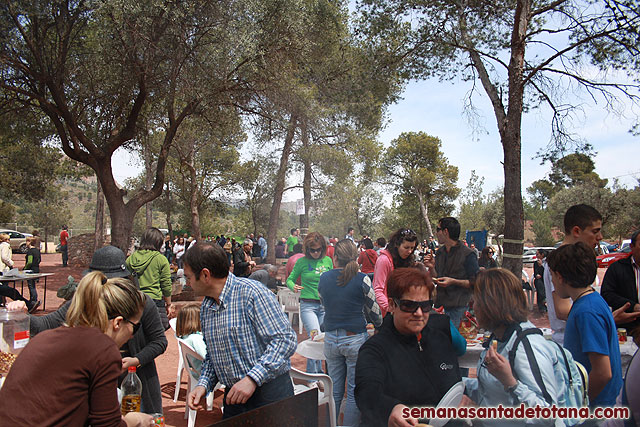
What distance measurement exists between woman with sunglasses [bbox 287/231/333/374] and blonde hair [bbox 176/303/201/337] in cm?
123

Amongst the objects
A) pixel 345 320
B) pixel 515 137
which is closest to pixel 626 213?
pixel 515 137

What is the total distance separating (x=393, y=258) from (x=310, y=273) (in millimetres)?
1128

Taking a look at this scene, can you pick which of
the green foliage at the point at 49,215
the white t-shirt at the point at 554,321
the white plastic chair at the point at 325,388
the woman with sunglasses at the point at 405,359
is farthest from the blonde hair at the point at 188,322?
the green foliage at the point at 49,215

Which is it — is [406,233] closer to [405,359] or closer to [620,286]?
[620,286]

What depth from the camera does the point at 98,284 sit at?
6.45 feet

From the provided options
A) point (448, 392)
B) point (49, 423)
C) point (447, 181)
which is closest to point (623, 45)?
point (448, 392)

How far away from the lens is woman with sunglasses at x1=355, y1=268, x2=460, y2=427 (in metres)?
2.12

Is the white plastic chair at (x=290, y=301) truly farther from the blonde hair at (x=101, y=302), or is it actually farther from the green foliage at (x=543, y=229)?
the green foliage at (x=543, y=229)

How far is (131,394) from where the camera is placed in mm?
2523

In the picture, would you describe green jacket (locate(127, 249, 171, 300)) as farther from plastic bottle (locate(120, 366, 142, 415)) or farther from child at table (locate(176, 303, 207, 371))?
plastic bottle (locate(120, 366, 142, 415))

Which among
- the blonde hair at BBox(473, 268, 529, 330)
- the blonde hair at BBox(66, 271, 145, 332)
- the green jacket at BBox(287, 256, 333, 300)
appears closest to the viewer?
the blonde hair at BBox(66, 271, 145, 332)

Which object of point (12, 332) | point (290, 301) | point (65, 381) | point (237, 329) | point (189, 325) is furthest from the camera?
point (290, 301)

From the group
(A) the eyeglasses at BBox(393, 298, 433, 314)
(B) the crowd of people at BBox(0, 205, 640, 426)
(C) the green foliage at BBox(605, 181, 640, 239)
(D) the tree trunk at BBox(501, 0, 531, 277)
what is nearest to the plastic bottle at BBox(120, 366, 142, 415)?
(B) the crowd of people at BBox(0, 205, 640, 426)

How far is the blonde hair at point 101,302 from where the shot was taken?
1.86 meters
